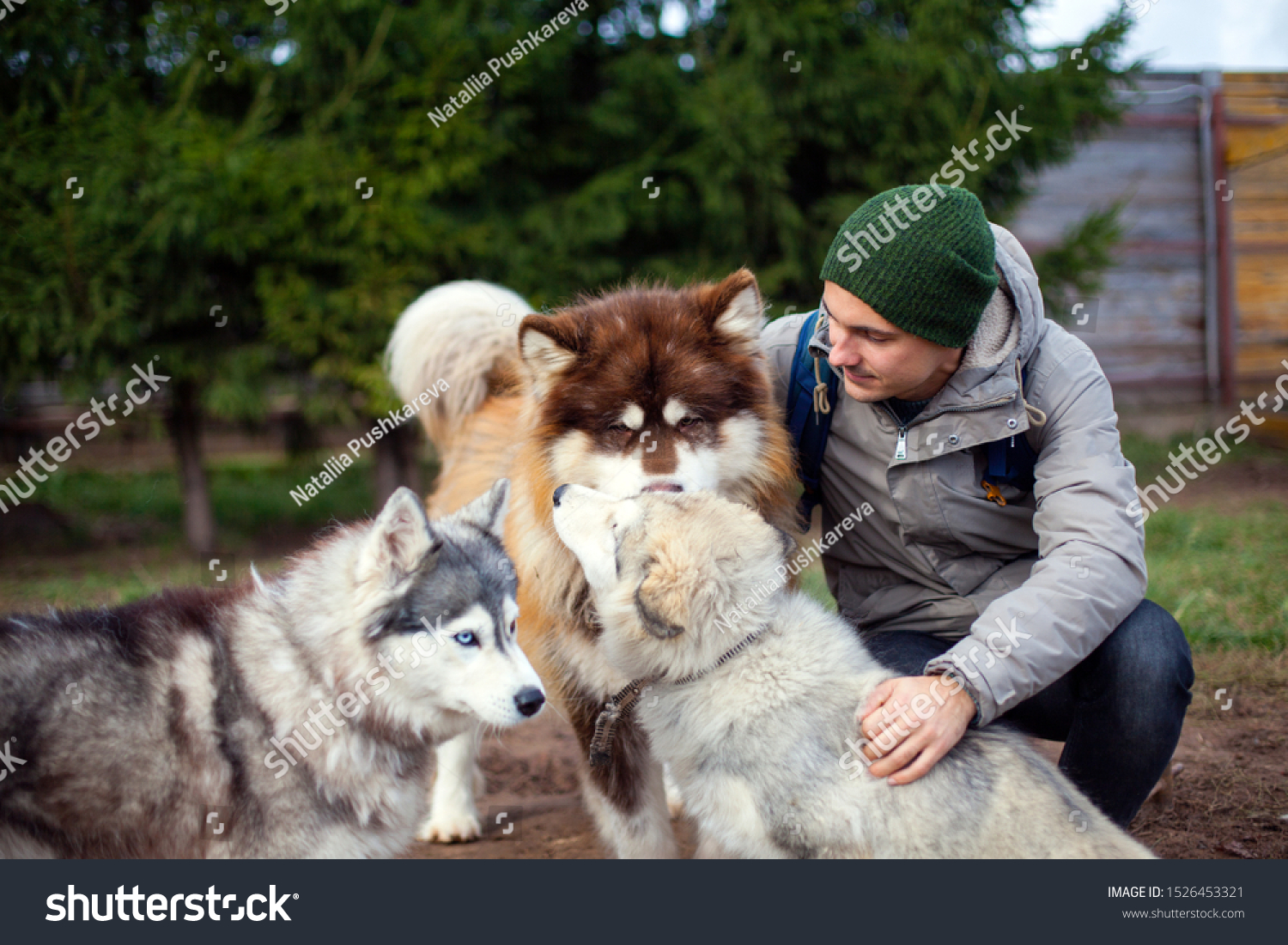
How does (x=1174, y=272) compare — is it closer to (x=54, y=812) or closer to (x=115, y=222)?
(x=115, y=222)

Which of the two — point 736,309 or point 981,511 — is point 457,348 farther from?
point 981,511

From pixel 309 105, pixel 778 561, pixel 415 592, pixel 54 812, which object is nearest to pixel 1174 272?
pixel 309 105

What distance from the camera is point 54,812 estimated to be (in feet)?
7.59

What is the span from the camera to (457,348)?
4172 millimetres

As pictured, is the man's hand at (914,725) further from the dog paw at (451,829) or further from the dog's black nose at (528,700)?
the dog paw at (451,829)

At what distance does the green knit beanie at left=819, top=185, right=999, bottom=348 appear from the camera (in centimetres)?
256

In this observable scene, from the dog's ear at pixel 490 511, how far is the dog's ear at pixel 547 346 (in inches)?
14.9

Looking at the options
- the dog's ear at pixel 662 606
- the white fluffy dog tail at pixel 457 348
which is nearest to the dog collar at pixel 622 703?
the dog's ear at pixel 662 606

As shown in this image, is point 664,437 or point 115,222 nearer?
point 664,437

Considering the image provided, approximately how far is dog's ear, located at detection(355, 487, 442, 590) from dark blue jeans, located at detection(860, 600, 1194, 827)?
58.3 inches

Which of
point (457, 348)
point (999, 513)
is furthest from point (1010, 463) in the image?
point (457, 348)

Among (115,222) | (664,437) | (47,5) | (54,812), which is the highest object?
(47,5)

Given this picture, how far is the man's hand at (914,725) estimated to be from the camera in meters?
2.35

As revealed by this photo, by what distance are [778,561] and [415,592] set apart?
103cm
